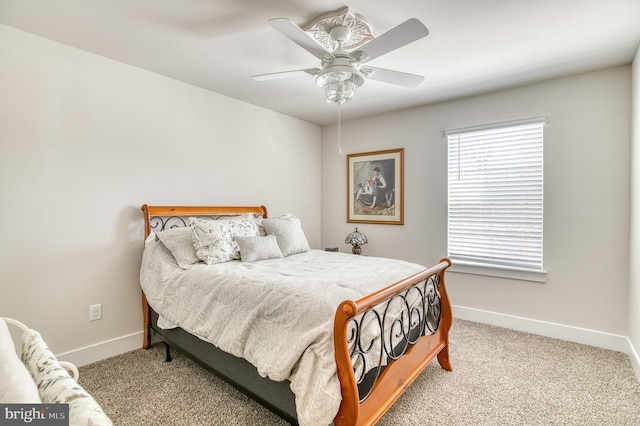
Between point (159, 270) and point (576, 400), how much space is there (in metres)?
3.15

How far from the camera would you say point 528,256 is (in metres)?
3.12

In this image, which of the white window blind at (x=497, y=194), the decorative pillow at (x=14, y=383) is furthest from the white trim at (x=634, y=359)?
the decorative pillow at (x=14, y=383)

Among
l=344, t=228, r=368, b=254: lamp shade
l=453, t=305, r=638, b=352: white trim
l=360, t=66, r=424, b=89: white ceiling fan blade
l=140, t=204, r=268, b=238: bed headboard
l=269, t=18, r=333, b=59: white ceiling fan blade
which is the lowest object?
l=453, t=305, r=638, b=352: white trim

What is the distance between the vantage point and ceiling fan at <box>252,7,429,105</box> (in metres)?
1.73

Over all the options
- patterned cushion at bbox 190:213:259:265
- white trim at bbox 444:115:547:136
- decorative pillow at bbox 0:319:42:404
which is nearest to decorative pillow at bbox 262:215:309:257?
patterned cushion at bbox 190:213:259:265

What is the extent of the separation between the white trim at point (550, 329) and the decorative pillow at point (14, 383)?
12.1ft

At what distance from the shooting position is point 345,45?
2.28 meters

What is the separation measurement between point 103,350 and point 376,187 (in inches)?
135

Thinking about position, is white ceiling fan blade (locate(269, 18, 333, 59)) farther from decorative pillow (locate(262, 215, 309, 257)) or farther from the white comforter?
decorative pillow (locate(262, 215, 309, 257))

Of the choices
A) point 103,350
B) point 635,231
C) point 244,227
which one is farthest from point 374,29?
point 103,350

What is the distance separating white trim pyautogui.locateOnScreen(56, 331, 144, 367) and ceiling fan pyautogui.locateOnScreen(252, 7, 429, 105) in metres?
2.51

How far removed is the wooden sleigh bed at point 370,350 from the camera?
1.38m

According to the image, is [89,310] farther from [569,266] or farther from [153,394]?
[569,266]

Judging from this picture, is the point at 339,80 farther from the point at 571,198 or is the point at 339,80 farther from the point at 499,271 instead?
the point at 499,271
